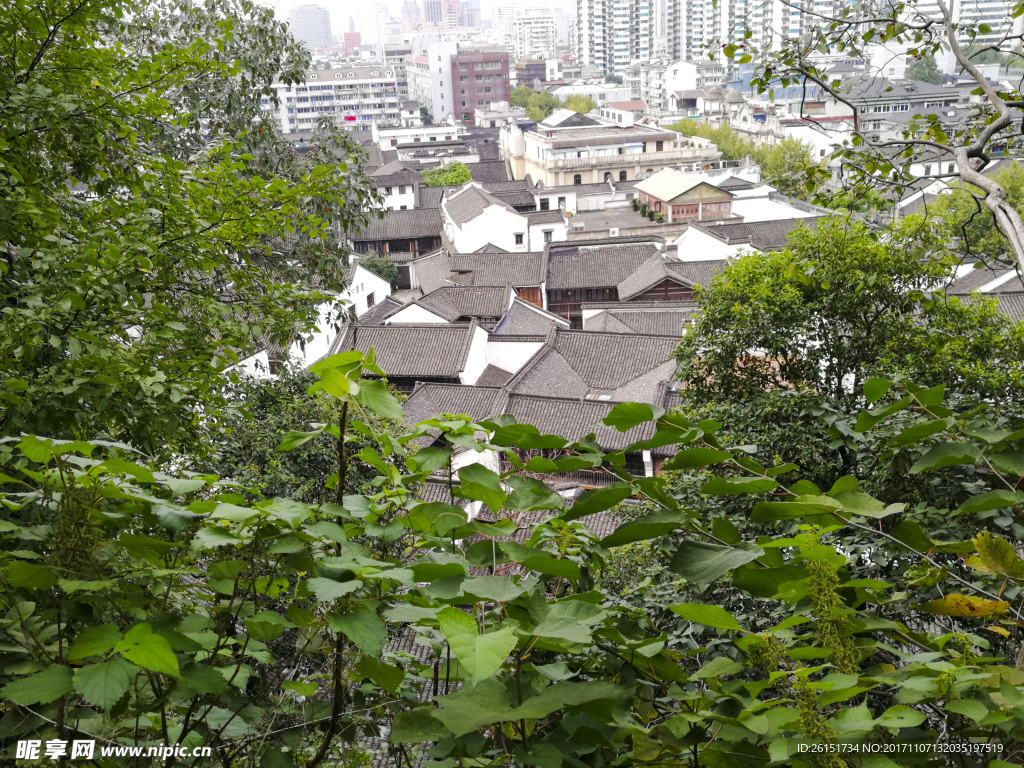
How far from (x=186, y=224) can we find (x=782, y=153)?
154 feet

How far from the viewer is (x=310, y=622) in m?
1.44

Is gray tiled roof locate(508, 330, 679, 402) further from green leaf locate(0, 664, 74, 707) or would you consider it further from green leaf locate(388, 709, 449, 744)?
green leaf locate(0, 664, 74, 707)

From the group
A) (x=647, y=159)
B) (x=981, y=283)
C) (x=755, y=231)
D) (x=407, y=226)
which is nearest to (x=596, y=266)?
(x=755, y=231)

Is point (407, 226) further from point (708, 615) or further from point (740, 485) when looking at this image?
point (708, 615)

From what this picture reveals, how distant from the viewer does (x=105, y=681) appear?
42.7 inches

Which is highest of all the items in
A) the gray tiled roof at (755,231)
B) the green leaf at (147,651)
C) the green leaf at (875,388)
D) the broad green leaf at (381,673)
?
the green leaf at (875,388)

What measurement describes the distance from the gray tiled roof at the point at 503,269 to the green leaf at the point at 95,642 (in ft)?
87.3

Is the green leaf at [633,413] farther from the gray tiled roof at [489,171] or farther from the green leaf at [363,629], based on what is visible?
the gray tiled roof at [489,171]

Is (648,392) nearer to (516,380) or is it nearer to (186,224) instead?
(516,380)

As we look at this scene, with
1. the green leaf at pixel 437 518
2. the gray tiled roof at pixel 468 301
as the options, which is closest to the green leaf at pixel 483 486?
the green leaf at pixel 437 518

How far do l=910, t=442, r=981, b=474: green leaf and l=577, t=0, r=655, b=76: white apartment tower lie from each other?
120620 mm

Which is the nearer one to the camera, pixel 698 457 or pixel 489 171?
pixel 698 457

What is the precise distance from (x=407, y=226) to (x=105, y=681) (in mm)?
→ 36690

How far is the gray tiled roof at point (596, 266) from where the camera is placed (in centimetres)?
2812
